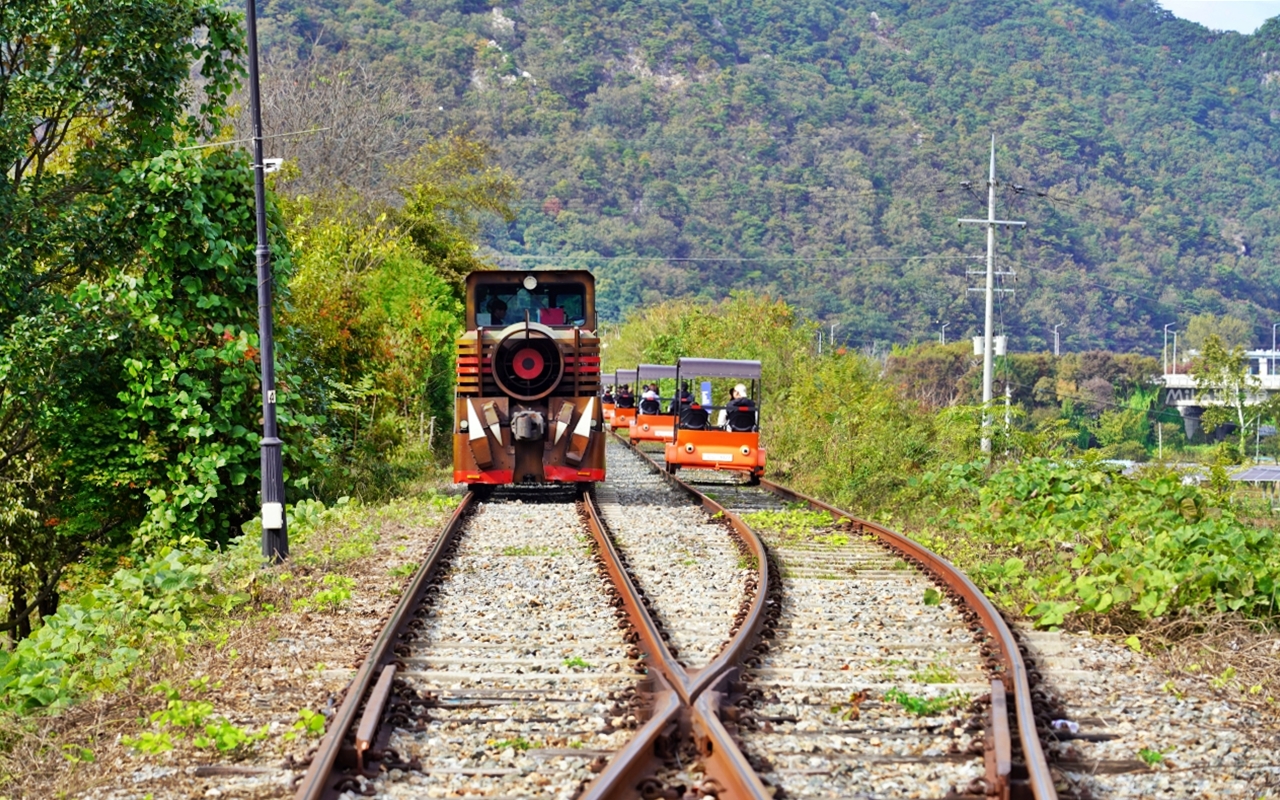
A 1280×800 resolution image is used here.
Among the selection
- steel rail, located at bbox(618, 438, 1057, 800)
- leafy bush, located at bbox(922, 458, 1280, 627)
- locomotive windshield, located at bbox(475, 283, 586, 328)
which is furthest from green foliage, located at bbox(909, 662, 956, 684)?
locomotive windshield, located at bbox(475, 283, 586, 328)

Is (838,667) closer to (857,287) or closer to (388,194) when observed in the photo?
(388,194)

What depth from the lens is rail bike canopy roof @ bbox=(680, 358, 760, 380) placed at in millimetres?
26219

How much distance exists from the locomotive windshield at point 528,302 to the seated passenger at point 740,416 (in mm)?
4963

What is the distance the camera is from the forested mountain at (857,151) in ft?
368

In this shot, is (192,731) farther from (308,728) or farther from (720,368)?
(720,368)

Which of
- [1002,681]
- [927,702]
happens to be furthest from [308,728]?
[1002,681]

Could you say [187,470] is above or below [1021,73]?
below

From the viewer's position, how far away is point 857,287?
4338 inches

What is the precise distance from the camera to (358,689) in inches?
290

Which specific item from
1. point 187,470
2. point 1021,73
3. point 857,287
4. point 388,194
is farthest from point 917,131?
point 187,470

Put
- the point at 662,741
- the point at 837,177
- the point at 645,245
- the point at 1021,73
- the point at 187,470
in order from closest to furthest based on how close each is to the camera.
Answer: the point at 662,741, the point at 187,470, the point at 645,245, the point at 837,177, the point at 1021,73

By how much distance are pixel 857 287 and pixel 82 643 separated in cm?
10283

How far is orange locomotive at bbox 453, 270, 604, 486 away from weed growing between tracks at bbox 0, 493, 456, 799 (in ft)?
19.1

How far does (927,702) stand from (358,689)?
3.06 metres
